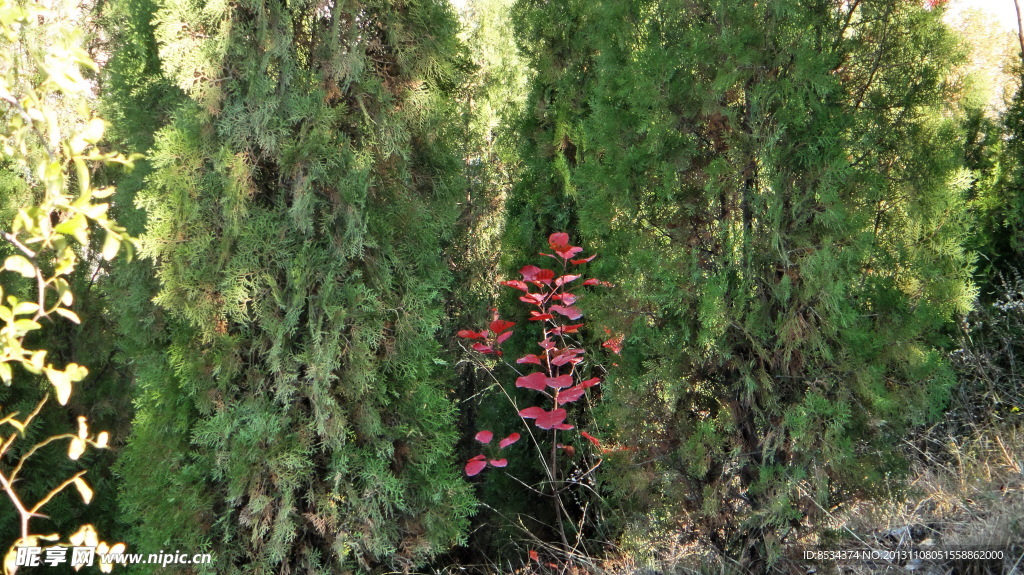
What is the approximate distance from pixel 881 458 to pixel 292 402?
2465 mm

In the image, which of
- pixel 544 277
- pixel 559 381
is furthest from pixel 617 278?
pixel 559 381

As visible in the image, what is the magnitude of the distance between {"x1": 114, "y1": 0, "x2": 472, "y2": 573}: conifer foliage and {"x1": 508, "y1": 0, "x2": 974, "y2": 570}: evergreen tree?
964mm

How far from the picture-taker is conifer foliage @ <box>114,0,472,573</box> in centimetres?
297

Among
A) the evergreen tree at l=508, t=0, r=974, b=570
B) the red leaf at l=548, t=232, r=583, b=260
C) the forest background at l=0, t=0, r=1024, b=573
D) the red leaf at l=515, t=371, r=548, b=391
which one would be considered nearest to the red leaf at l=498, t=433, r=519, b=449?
the forest background at l=0, t=0, r=1024, b=573

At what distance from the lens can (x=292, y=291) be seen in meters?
3.04

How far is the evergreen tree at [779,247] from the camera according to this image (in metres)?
2.79

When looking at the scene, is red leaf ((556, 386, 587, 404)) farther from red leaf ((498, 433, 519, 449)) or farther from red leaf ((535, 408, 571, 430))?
red leaf ((498, 433, 519, 449))

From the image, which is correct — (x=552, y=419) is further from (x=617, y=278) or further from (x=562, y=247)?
Result: (x=562, y=247)

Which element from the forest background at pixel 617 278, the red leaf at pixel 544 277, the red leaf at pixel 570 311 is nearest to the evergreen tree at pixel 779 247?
the forest background at pixel 617 278

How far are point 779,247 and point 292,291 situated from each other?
200cm

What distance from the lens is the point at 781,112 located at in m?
2.76

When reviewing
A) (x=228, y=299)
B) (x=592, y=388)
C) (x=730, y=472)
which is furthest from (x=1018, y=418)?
(x=228, y=299)

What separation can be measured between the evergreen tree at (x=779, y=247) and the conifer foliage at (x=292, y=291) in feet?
3.16

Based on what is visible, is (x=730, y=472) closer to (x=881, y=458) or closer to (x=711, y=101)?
(x=881, y=458)
